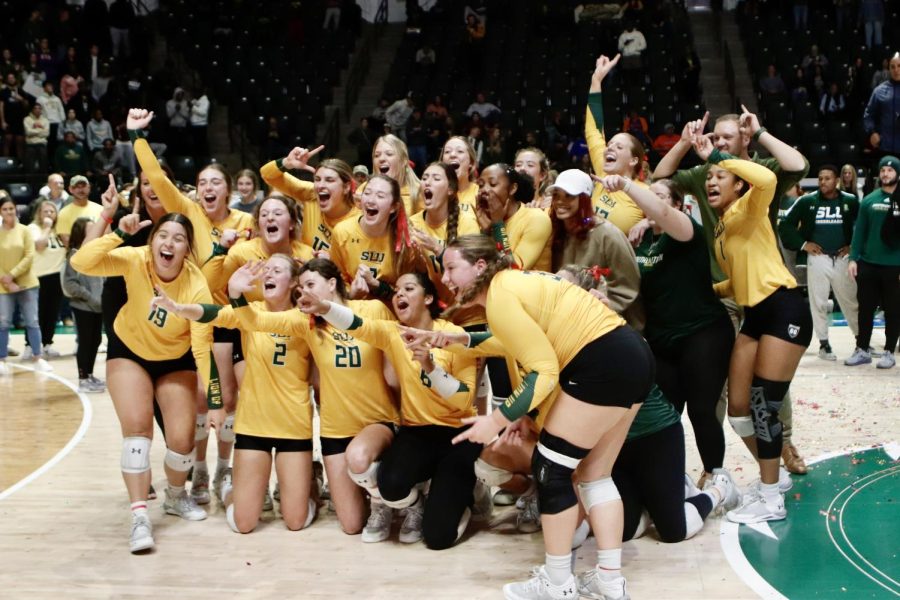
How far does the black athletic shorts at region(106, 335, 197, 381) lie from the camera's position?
518 cm

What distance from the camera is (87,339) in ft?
29.4

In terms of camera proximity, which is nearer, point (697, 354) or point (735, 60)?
point (697, 354)

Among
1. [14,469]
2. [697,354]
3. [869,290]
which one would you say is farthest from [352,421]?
[869,290]

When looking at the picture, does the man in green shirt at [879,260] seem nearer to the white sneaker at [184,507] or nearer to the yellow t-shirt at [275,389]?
the yellow t-shirt at [275,389]

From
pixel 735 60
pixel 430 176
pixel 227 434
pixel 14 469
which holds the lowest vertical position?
pixel 14 469

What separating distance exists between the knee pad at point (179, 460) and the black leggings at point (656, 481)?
83.6 inches

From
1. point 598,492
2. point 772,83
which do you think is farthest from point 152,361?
point 772,83

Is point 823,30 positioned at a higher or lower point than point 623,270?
higher

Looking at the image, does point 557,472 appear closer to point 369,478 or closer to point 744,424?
point 369,478

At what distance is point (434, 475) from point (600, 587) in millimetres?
1095

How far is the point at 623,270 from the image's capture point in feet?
16.6

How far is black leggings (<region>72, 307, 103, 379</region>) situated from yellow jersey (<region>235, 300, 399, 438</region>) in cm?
441

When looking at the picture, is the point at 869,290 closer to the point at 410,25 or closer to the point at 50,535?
the point at 50,535

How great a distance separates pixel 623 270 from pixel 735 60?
1304 cm
